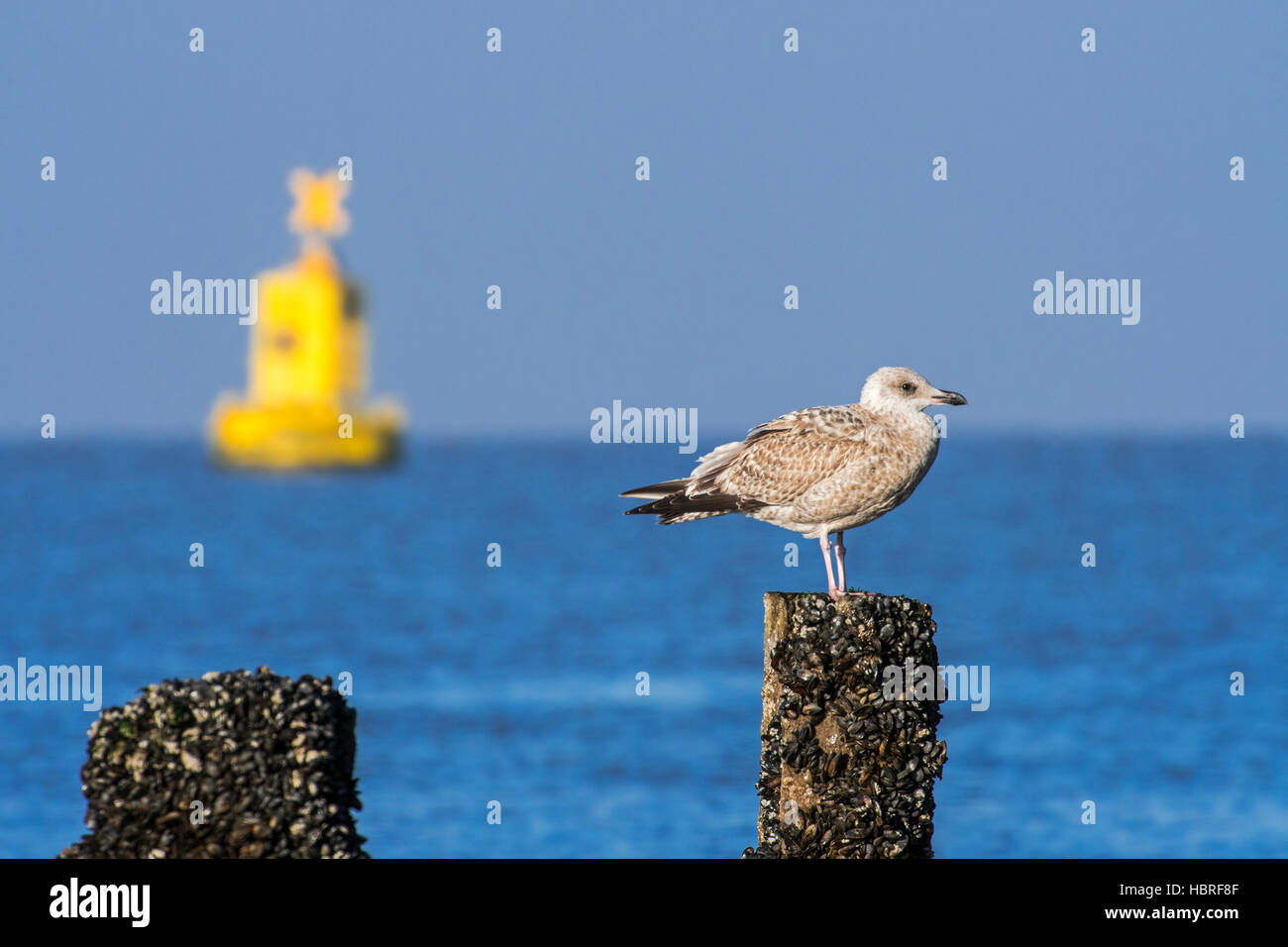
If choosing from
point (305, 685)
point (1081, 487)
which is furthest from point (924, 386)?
point (1081, 487)

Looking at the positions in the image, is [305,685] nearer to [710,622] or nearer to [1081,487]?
[710,622]

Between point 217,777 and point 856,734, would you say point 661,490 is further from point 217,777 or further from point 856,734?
point 217,777

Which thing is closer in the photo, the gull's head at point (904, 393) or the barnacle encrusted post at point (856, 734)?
the barnacle encrusted post at point (856, 734)

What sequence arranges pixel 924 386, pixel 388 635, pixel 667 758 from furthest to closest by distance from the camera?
pixel 388 635, pixel 667 758, pixel 924 386

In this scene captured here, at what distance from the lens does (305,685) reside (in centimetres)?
874

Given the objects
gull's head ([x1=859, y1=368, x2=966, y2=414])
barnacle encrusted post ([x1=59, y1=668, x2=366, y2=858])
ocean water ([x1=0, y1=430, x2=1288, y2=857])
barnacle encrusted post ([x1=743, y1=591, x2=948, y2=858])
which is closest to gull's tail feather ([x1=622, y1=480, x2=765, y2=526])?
gull's head ([x1=859, y1=368, x2=966, y2=414])

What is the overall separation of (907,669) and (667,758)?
80.1 feet

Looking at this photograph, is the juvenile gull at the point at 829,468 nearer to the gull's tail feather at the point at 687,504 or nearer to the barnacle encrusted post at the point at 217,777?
the gull's tail feather at the point at 687,504

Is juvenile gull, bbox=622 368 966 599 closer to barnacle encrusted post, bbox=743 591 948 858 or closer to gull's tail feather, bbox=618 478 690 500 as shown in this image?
gull's tail feather, bbox=618 478 690 500

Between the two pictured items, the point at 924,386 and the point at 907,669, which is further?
the point at 924,386

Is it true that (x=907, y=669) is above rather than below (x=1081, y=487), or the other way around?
below

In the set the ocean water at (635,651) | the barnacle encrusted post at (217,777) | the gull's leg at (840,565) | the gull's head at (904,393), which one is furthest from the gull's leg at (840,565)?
the ocean water at (635,651)

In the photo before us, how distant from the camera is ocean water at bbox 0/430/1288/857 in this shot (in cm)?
2998

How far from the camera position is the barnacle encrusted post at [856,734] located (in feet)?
33.0
